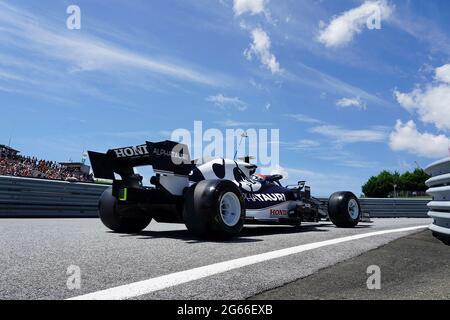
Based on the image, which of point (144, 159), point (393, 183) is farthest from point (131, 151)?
point (393, 183)

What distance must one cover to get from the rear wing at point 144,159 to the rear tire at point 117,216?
2.33ft

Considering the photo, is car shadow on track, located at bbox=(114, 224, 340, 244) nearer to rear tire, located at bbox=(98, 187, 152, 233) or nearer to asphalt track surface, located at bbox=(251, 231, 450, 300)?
rear tire, located at bbox=(98, 187, 152, 233)

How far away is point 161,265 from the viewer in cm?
370

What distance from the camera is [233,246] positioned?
5066 millimetres

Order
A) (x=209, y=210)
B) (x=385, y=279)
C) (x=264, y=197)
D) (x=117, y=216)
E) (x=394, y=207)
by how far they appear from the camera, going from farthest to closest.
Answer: (x=394, y=207), (x=264, y=197), (x=117, y=216), (x=209, y=210), (x=385, y=279)

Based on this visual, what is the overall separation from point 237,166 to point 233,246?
325 centimetres

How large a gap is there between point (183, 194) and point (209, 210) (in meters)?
0.87

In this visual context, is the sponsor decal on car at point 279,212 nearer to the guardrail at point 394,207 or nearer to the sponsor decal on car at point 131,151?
the sponsor decal on car at point 131,151

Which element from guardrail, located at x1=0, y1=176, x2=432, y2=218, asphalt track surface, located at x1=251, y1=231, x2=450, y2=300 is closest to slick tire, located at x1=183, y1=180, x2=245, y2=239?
asphalt track surface, located at x1=251, y1=231, x2=450, y2=300

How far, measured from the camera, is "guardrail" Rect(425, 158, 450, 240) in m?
4.92

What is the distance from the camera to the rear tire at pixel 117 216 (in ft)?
22.7

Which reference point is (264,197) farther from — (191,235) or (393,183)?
(393,183)
